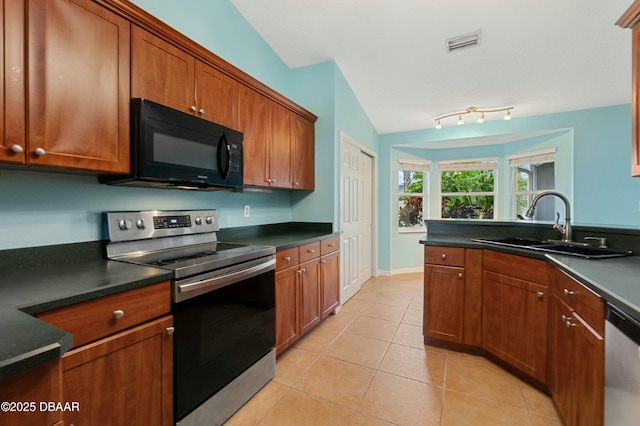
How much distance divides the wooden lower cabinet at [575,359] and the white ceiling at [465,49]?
229 centimetres

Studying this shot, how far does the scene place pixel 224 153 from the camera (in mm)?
1933

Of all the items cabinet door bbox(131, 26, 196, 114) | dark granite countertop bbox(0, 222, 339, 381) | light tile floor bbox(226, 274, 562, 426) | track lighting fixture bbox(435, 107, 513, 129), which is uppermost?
track lighting fixture bbox(435, 107, 513, 129)

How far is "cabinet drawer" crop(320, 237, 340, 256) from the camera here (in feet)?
9.03

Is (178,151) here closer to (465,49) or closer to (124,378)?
(124,378)

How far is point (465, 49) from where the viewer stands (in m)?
2.86

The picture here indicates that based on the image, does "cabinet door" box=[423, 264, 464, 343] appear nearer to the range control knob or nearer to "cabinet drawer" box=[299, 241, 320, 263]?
"cabinet drawer" box=[299, 241, 320, 263]

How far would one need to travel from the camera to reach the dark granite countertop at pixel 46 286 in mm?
627

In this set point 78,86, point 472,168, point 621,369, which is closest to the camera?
point 621,369

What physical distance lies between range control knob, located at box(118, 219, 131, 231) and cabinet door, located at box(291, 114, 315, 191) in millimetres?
1524

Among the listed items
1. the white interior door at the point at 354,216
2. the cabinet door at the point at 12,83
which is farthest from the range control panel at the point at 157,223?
the white interior door at the point at 354,216

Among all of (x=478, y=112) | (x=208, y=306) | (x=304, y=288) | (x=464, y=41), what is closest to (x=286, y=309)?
(x=304, y=288)

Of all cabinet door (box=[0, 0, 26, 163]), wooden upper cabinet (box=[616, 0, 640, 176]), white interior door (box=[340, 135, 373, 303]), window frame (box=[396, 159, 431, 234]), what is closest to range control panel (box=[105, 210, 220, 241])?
cabinet door (box=[0, 0, 26, 163])

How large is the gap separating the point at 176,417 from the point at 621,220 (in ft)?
16.7

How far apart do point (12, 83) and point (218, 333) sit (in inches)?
55.3
